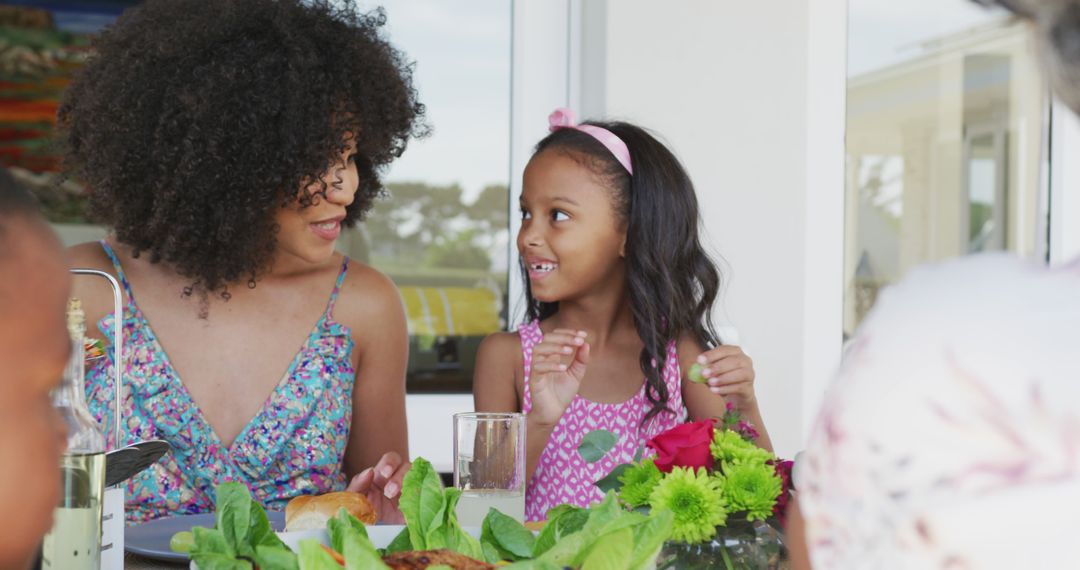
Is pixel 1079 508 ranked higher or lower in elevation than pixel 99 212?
lower

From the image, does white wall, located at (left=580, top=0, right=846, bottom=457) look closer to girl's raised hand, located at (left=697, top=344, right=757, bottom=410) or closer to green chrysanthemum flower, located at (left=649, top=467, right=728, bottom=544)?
girl's raised hand, located at (left=697, top=344, right=757, bottom=410)

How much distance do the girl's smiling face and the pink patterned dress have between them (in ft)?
0.67

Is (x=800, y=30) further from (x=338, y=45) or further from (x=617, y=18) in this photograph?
(x=338, y=45)

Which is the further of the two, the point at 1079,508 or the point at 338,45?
the point at 338,45

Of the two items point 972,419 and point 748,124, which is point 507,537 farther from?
point 748,124

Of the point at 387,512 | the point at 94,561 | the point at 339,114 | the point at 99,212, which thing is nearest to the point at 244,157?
the point at 339,114

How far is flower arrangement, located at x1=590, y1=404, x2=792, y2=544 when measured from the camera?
1025 mm

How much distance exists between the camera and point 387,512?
1.60m

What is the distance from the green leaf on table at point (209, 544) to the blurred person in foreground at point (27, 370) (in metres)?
0.42

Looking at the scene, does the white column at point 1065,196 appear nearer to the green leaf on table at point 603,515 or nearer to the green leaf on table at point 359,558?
the green leaf on table at point 603,515

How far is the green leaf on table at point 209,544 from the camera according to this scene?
91 centimetres

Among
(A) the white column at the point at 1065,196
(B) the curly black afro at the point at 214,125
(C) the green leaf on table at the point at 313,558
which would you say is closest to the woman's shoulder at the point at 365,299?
(B) the curly black afro at the point at 214,125

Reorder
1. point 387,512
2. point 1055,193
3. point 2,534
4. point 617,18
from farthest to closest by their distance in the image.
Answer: point 1055,193 < point 617,18 < point 387,512 < point 2,534

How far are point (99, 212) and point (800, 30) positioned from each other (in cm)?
186
